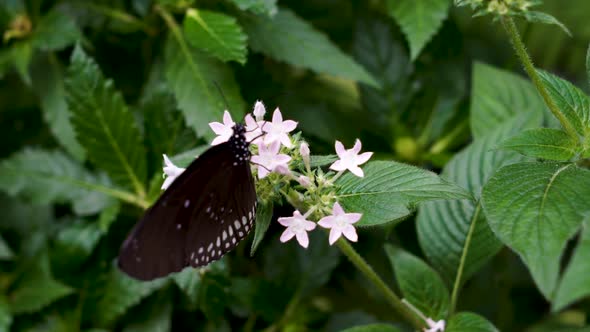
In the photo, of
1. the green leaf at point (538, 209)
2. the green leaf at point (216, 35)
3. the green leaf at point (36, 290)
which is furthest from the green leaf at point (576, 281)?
the green leaf at point (36, 290)

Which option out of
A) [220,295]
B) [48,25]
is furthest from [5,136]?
[220,295]

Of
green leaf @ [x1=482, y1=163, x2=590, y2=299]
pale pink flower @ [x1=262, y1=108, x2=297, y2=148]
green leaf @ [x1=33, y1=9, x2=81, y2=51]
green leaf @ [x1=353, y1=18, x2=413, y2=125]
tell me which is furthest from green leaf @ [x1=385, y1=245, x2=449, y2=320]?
green leaf @ [x1=33, y1=9, x2=81, y2=51]

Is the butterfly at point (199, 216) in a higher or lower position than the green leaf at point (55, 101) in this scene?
higher

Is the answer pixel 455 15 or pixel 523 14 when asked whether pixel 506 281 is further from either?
pixel 523 14

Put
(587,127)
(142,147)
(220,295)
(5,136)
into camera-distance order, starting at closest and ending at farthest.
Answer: (587,127)
(220,295)
(142,147)
(5,136)

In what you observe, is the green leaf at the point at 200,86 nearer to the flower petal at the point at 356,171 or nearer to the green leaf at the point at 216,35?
the green leaf at the point at 216,35

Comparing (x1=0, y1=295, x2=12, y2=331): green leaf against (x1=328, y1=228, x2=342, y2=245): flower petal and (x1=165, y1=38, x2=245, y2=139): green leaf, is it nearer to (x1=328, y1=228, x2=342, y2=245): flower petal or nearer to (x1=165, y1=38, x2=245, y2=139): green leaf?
(x1=165, y1=38, x2=245, y2=139): green leaf
